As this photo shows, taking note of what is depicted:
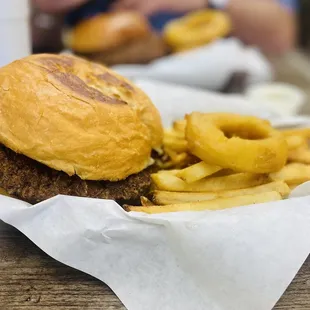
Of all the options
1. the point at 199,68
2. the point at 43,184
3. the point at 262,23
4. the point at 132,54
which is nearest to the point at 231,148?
the point at 43,184

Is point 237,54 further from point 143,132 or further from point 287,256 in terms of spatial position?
point 287,256

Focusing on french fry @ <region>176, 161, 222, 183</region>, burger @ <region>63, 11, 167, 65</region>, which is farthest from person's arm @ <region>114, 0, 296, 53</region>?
french fry @ <region>176, 161, 222, 183</region>

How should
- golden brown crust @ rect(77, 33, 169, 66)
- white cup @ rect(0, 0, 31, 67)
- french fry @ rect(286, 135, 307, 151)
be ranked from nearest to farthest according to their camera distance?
french fry @ rect(286, 135, 307, 151) → white cup @ rect(0, 0, 31, 67) → golden brown crust @ rect(77, 33, 169, 66)

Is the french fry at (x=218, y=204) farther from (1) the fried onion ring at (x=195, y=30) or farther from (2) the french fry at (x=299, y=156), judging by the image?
(1) the fried onion ring at (x=195, y=30)

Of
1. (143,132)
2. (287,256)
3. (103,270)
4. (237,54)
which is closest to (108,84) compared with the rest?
(143,132)

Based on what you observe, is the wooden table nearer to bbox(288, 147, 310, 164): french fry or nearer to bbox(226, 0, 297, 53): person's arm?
bbox(288, 147, 310, 164): french fry

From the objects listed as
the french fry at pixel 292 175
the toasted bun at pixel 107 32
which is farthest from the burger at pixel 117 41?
the french fry at pixel 292 175
